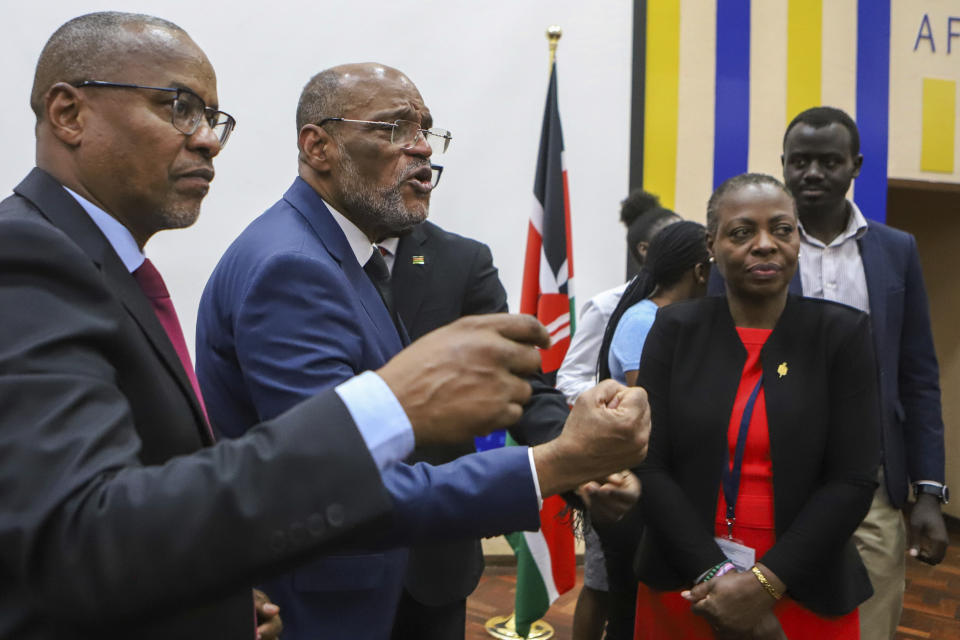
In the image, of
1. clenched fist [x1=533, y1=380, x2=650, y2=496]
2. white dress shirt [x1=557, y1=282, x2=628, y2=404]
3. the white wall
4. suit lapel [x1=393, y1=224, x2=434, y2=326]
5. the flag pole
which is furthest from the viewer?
the white wall

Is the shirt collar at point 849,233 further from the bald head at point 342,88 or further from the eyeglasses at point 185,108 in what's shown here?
the eyeglasses at point 185,108

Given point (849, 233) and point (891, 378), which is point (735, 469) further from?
point (849, 233)

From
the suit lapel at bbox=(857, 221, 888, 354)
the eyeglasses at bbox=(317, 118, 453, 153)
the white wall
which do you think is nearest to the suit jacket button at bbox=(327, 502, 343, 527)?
the eyeglasses at bbox=(317, 118, 453, 153)

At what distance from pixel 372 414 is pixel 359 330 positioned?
0.67 metres

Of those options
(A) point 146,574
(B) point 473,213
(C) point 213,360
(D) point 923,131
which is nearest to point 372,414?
(A) point 146,574

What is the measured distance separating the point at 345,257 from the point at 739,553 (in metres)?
1.07

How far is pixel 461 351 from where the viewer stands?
0.68m

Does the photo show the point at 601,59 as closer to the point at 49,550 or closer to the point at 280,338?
the point at 280,338

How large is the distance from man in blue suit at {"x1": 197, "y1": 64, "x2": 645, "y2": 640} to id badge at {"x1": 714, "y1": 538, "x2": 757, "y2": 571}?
0.78 meters

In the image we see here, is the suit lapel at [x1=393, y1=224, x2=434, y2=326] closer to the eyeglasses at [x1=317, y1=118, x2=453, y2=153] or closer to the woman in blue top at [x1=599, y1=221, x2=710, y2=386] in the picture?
the woman in blue top at [x1=599, y1=221, x2=710, y2=386]

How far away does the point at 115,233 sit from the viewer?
93cm

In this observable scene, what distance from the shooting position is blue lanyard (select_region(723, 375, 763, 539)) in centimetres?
179

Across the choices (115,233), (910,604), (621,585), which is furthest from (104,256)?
(910,604)

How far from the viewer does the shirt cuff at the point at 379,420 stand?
0.65 meters
